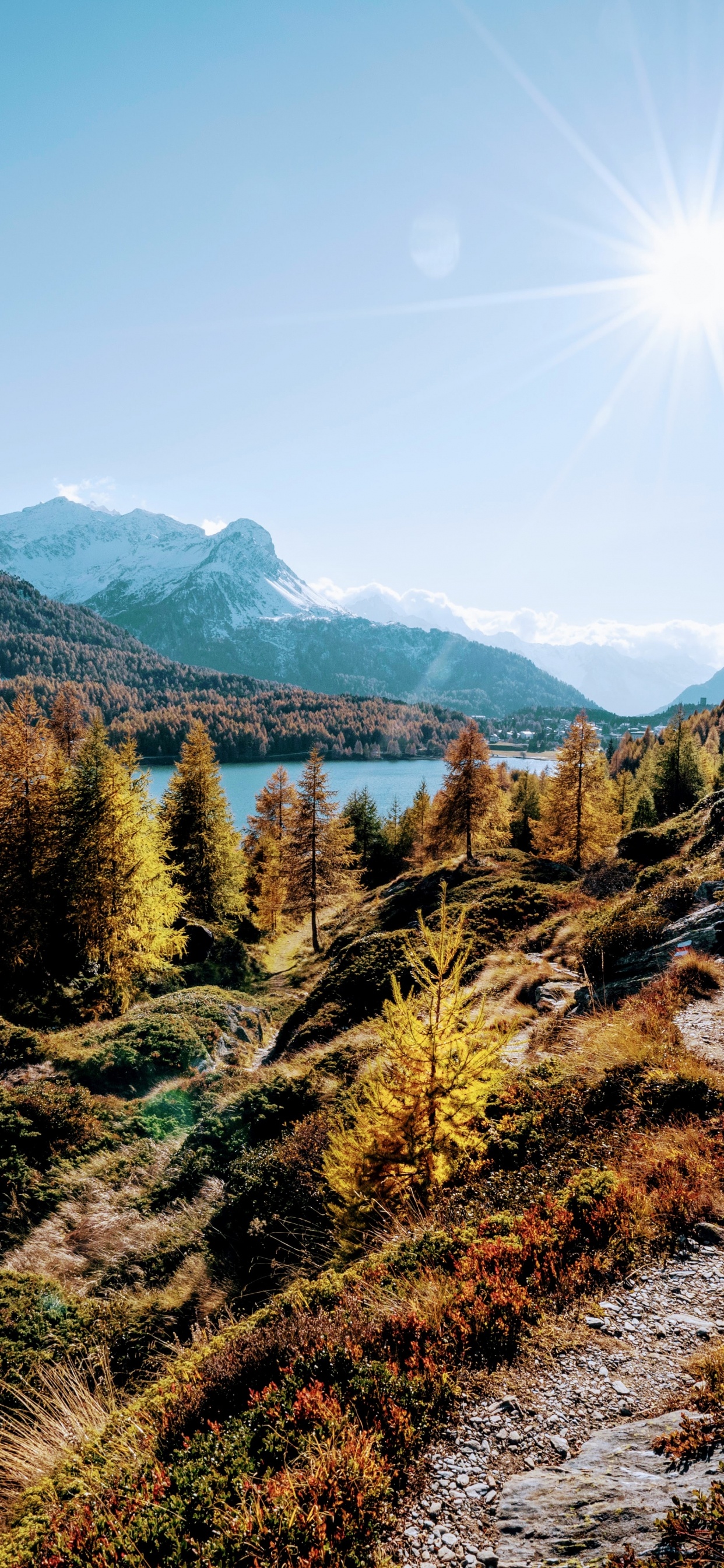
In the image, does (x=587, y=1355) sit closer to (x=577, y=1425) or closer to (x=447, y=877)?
(x=577, y=1425)

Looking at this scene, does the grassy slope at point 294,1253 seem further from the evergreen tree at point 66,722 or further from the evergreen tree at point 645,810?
the evergreen tree at point 645,810

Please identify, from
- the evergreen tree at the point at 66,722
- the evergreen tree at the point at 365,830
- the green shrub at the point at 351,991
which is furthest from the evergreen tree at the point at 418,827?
the evergreen tree at the point at 66,722

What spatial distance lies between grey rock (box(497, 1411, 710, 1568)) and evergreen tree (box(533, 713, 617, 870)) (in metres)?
31.1

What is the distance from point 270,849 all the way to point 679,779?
33.6 metres

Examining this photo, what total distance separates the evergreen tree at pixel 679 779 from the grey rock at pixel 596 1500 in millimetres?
49531

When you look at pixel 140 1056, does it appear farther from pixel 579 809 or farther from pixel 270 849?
pixel 270 849

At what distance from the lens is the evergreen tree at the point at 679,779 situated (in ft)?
160

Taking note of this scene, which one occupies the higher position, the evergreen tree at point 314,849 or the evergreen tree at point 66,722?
the evergreen tree at point 66,722

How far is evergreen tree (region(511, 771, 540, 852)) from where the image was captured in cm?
5184

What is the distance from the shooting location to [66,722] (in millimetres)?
41625

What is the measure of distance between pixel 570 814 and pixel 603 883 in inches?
588

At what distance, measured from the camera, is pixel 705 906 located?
13.2m

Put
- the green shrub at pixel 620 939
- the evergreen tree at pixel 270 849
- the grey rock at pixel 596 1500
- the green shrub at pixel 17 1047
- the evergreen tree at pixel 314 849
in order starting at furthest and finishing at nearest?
the evergreen tree at pixel 270 849 < the evergreen tree at pixel 314 849 < the green shrub at pixel 17 1047 < the green shrub at pixel 620 939 < the grey rock at pixel 596 1500

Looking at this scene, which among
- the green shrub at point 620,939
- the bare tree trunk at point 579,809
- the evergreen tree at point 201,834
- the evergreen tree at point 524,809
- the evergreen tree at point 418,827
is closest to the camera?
the green shrub at point 620,939
